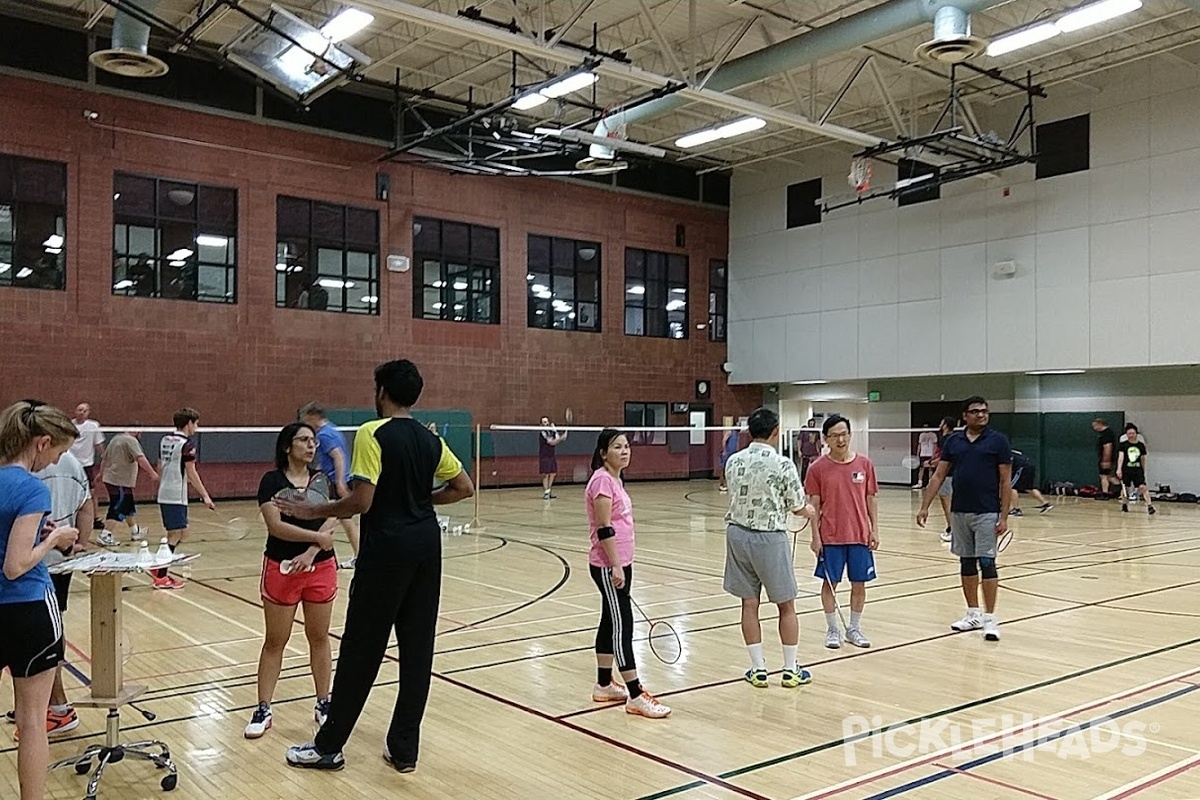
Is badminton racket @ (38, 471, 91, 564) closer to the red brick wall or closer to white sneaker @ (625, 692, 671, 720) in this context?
white sneaker @ (625, 692, 671, 720)

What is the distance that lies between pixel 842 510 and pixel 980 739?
232cm

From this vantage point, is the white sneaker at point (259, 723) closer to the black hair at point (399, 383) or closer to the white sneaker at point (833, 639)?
the black hair at point (399, 383)

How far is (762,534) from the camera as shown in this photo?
639cm

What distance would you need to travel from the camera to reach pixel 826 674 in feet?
22.8

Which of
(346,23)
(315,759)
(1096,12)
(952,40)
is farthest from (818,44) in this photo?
(315,759)

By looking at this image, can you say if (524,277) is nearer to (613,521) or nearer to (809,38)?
(809,38)

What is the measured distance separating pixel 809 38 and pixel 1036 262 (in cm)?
958

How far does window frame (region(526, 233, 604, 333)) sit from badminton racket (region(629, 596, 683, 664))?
18614 millimetres

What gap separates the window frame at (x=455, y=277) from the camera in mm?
24781

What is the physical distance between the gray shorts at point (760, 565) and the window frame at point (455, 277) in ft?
62.7

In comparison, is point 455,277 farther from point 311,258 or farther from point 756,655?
point 756,655

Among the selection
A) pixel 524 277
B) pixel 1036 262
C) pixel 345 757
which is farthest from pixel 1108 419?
pixel 345 757

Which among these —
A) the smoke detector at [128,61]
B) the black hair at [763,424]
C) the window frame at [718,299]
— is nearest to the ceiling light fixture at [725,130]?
the window frame at [718,299]

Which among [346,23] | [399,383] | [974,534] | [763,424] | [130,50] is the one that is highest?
[346,23]
